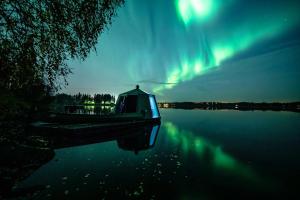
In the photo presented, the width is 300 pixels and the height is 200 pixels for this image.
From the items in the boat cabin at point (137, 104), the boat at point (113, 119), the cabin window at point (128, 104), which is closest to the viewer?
the boat at point (113, 119)

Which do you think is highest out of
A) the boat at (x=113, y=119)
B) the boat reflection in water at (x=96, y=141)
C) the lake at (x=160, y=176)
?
the boat at (x=113, y=119)

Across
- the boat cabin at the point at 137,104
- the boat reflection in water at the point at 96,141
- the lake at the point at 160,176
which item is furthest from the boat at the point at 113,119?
the lake at the point at 160,176

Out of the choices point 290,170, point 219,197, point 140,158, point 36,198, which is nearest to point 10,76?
point 36,198

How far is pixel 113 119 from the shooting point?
20.0m

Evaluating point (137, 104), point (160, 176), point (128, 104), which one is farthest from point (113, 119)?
point (160, 176)

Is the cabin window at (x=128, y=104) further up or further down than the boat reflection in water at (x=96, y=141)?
further up

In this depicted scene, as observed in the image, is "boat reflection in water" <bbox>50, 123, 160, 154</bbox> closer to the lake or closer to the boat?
the boat

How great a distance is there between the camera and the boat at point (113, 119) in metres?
16.0

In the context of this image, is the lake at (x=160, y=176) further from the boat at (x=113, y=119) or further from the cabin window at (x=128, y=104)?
the cabin window at (x=128, y=104)

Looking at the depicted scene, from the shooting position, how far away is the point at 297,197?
6.15 meters

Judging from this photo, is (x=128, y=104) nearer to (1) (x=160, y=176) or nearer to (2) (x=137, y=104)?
(2) (x=137, y=104)

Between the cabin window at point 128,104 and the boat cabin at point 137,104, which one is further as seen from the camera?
the cabin window at point 128,104

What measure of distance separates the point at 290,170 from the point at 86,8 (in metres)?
10.8

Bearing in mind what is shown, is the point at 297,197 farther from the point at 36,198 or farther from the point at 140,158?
the point at 36,198
